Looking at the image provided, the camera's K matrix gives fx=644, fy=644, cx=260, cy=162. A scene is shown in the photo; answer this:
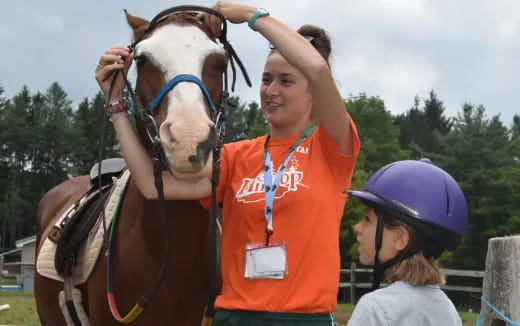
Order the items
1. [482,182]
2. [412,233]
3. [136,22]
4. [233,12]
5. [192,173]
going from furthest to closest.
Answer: [482,182], [136,22], [233,12], [192,173], [412,233]

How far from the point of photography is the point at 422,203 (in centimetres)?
229

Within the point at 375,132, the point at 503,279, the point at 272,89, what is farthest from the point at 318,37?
the point at 375,132

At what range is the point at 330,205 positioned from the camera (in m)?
2.56

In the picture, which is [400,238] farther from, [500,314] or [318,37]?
[500,314]

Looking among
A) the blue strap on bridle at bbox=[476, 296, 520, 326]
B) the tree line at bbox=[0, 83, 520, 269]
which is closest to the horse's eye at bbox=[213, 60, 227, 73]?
the blue strap on bridle at bbox=[476, 296, 520, 326]

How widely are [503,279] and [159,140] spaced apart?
1801 millimetres

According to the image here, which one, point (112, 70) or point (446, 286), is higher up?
point (112, 70)

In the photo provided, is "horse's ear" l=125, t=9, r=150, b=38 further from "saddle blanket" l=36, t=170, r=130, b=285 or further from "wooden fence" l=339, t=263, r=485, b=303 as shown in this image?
"wooden fence" l=339, t=263, r=485, b=303

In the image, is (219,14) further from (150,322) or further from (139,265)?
(150,322)

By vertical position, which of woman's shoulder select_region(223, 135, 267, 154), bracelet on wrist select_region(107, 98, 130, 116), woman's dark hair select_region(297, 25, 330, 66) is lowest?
woman's shoulder select_region(223, 135, 267, 154)

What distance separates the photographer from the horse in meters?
2.39

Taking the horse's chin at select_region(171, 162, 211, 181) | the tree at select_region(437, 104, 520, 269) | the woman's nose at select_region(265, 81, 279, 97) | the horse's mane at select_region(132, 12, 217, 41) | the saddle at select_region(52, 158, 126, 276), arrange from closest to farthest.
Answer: the horse's chin at select_region(171, 162, 211, 181)
the woman's nose at select_region(265, 81, 279, 97)
the horse's mane at select_region(132, 12, 217, 41)
the saddle at select_region(52, 158, 126, 276)
the tree at select_region(437, 104, 520, 269)

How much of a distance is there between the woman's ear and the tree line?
716 inches

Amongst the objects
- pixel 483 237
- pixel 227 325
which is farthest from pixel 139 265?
pixel 483 237
